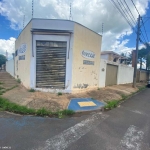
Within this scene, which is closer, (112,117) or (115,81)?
(112,117)

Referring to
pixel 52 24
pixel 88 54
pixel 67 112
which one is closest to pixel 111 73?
pixel 88 54

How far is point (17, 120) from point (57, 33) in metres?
5.35

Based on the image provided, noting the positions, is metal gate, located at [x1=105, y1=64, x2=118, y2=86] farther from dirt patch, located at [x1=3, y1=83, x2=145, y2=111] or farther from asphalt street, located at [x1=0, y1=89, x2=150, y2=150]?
asphalt street, located at [x1=0, y1=89, x2=150, y2=150]

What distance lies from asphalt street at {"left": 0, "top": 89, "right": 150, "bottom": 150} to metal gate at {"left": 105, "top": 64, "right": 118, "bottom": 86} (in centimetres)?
746

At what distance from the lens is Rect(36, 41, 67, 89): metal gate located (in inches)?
280

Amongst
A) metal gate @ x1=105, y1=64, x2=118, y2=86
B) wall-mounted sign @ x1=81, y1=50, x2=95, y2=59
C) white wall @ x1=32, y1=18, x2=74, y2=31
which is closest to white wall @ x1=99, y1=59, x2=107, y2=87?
metal gate @ x1=105, y1=64, x2=118, y2=86

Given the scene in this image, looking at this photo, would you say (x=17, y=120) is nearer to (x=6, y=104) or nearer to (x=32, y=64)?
(x=6, y=104)

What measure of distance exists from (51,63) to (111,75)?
7.81m

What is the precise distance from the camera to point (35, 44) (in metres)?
7.08

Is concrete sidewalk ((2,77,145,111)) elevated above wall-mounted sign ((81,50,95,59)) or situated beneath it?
situated beneath

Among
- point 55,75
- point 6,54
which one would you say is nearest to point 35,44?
point 55,75

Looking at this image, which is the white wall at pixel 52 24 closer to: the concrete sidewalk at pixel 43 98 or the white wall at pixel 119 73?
the concrete sidewalk at pixel 43 98

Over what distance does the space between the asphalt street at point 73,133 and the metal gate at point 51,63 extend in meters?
3.37

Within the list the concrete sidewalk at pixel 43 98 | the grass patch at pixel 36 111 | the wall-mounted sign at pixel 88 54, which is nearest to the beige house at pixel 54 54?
the wall-mounted sign at pixel 88 54
